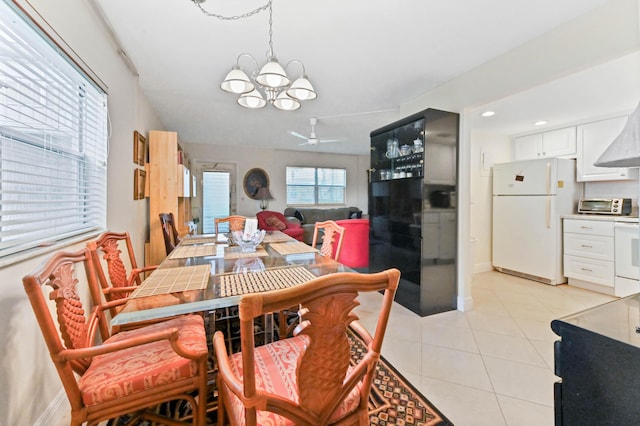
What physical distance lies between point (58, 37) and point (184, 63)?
47.3 inches

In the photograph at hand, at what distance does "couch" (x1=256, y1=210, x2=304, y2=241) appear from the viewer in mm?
5469

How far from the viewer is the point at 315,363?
0.75 m

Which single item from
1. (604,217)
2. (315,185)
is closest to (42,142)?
(604,217)

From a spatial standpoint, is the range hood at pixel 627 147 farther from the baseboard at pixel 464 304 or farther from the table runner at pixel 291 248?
the baseboard at pixel 464 304

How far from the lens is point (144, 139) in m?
3.15

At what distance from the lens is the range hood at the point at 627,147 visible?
0.80 m

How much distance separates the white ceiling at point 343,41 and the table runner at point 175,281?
1696 mm

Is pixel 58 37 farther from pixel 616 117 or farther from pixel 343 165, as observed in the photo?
pixel 343 165

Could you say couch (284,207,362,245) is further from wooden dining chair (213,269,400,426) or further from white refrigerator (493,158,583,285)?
wooden dining chair (213,269,400,426)

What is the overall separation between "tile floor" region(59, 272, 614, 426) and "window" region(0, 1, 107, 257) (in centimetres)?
106

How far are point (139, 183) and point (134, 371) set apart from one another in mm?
2500

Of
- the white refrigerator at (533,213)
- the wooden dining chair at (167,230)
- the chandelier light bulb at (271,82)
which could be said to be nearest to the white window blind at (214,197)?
the wooden dining chair at (167,230)

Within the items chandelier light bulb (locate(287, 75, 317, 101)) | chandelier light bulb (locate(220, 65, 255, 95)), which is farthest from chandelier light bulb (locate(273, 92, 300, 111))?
chandelier light bulb (locate(220, 65, 255, 95))

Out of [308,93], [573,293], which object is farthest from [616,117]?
[308,93]
